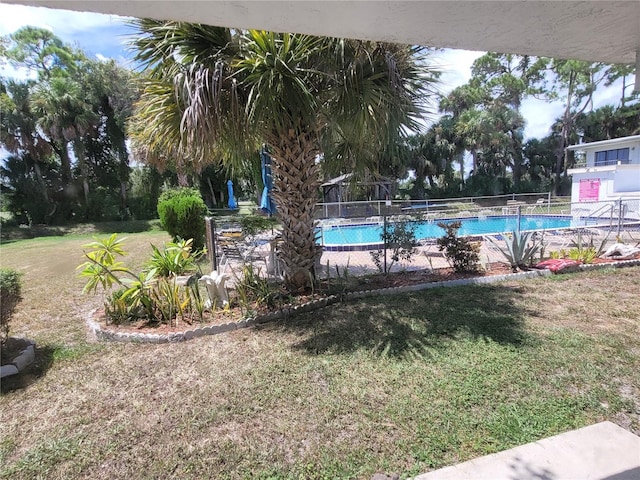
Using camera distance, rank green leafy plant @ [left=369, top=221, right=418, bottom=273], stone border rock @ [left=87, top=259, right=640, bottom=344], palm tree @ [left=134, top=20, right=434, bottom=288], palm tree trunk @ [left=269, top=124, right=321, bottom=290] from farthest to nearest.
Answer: green leafy plant @ [left=369, top=221, right=418, bottom=273]
palm tree trunk @ [left=269, top=124, right=321, bottom=290]
stone border rock @ [left=87, top=259, right=640, bottom=344]
palm tree @ [left=134, top=20, right=434, bottom=288]

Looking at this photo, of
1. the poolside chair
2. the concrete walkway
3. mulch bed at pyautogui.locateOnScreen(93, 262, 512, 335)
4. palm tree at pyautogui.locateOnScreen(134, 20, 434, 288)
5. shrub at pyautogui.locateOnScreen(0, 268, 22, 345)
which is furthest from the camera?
the poolside chair

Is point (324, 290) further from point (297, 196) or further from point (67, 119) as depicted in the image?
point (67, 119)

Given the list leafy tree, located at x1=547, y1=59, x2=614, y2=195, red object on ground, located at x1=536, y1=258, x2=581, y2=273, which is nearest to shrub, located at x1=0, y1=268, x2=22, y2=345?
red object on ground, located at x1=536, y1=258, x2=581, y2=273

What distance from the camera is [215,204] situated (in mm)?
31531

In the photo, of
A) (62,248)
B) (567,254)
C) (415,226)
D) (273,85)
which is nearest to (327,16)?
(273,85)

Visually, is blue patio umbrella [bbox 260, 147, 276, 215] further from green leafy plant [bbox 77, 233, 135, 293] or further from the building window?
the building window

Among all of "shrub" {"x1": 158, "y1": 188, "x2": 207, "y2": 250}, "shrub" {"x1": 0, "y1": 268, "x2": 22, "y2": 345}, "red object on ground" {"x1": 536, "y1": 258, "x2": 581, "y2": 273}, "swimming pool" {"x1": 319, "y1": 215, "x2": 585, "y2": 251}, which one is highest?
"shrub" {"x1": 158, "y1": 188, "x2": 207, "y2": 250}

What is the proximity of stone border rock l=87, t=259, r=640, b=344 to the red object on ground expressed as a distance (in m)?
0.13

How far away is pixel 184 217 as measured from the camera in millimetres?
9977

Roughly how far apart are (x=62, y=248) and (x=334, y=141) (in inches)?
528

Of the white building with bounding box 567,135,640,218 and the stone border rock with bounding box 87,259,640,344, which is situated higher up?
the white building with bounding box 567,135,640,218

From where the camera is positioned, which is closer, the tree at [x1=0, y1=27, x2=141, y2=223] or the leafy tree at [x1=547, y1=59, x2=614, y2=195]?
the tree at [x1=0, y1=27, x2=141, y2=223]

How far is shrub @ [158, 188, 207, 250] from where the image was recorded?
392 inches

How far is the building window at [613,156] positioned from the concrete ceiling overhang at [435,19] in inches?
1173
